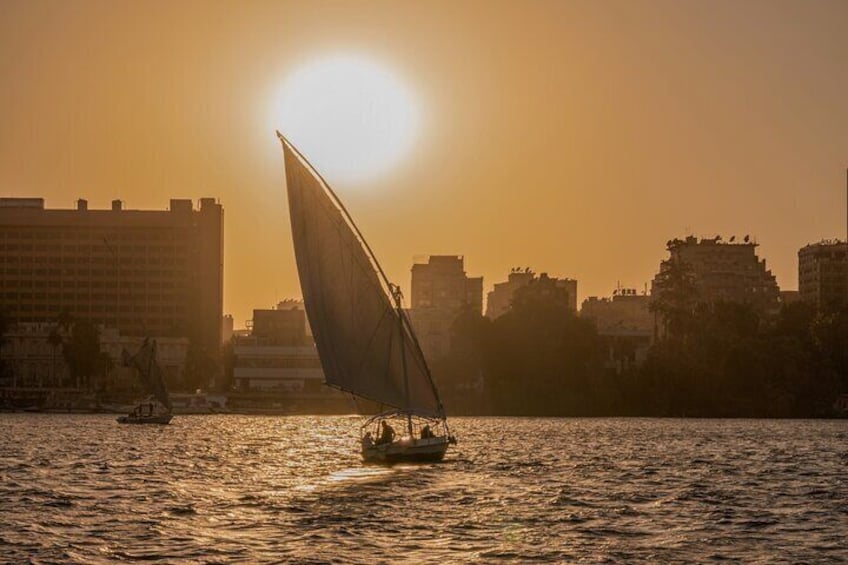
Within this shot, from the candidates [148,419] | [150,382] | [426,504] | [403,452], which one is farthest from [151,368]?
[426,504]

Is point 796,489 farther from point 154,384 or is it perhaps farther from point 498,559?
point 154,384

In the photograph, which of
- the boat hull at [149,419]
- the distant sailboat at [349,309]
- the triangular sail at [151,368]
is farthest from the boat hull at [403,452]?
the triangular sail at [151,368]

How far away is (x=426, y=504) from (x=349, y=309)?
67.9ft

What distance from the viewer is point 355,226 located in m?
85.9

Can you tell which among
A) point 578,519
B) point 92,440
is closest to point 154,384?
point 92,440

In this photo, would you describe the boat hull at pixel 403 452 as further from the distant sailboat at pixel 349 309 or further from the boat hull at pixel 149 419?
the boat hull at pixel 149 419

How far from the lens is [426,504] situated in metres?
67.9

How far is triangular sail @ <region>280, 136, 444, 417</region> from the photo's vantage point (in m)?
85.2

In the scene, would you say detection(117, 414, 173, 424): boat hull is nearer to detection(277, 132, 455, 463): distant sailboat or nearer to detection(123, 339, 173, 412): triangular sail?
detection(123, 339, 173, 412): triangular sail

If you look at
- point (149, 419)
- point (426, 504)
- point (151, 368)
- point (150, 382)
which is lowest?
point (426, 504)

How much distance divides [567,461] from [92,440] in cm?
4969

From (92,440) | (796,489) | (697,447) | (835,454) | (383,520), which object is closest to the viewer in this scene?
(383,520)

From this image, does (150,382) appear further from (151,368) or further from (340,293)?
(340,293)

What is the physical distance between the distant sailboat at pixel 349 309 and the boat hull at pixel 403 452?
54mm
